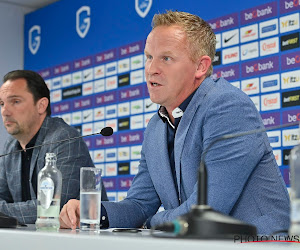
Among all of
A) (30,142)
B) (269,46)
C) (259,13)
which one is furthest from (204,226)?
(259,13)

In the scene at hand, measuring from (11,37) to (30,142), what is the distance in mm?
3568

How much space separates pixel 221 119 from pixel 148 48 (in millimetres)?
505

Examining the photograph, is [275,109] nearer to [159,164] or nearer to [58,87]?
[159,164]

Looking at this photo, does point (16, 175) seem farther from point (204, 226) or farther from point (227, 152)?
point (204, 226)

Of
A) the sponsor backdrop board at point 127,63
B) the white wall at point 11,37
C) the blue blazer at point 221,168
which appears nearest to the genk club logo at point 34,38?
the sponsor backdrop board at point 127,63

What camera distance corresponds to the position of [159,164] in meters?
2.32

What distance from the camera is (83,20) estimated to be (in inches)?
240

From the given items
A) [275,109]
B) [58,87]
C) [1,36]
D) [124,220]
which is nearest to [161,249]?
[124,220]

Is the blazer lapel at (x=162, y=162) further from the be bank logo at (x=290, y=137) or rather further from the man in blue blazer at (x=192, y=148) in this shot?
the be bank logo at (x=290, y=137)

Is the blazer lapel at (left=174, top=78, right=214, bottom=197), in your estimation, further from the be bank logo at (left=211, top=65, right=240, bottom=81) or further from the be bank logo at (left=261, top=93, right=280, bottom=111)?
the be bank logo at (left=211, top=65, right=240, bottom=81)

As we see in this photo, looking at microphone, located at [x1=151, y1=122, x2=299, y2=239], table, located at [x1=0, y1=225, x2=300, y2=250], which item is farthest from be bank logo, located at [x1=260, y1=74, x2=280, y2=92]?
microphone, located at [x1=151, y1=122, x2=299, y2=239]

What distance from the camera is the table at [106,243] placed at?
96 centimetres

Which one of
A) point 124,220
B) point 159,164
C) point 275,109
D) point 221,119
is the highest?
point 275,109

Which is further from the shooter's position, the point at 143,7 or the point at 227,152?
the point at 143,7
